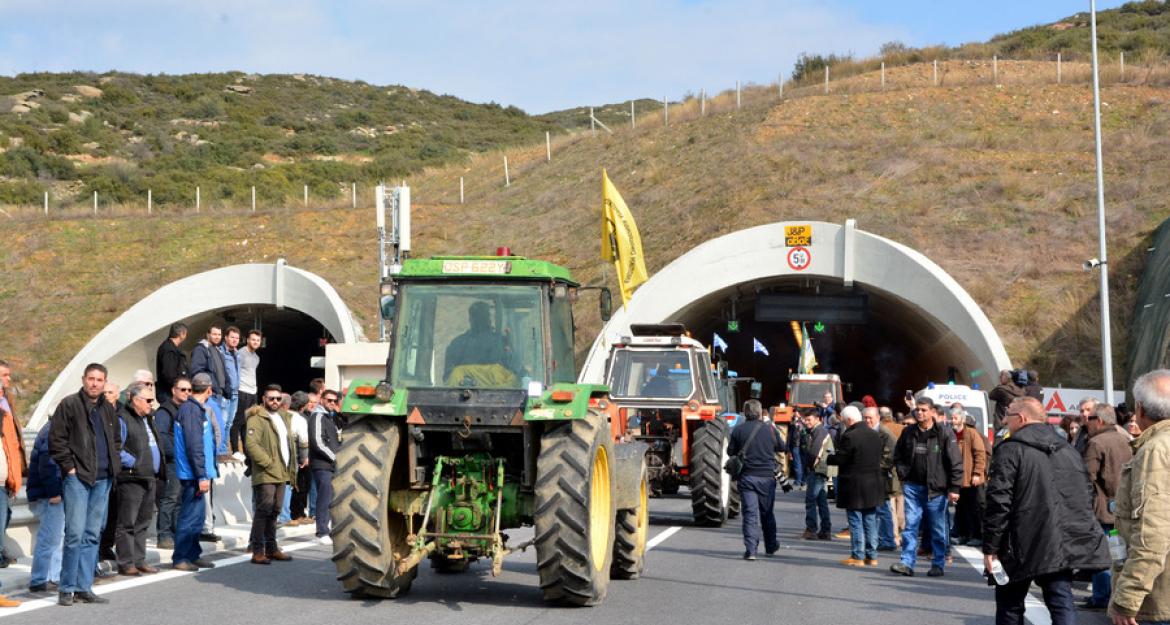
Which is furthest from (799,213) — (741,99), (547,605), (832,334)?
(547,605)

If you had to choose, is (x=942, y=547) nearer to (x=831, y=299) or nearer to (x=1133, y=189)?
(x=831, y=299)

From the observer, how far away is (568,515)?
1033 cm

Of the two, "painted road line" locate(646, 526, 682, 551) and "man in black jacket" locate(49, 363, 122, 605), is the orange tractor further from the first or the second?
"man in black jacket" locate(49, 363, 122, 605)

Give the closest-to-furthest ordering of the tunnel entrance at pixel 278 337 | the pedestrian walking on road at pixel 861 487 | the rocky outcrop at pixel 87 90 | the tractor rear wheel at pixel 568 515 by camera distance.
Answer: the tractor rear wheel at pixel 568 515, the pedestrian walking on road at pixel 861 487, the tunnel entrance at pixel 278 337, the rocky outcrop at pixel 87 90

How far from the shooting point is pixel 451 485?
436 inches

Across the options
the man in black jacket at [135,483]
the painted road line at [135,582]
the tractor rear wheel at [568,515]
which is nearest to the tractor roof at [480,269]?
the tractor rear wheel at [568,515]

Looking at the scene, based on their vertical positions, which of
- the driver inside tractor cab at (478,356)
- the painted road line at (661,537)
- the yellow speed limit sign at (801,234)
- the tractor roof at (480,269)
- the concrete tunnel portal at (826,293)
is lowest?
the painted road line at (661,537)

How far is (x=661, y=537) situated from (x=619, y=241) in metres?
7.00

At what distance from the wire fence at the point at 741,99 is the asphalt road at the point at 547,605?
39722 millimetres

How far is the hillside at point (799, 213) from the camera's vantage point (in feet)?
123

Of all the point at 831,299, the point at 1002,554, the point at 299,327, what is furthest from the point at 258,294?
the point at 1002,554

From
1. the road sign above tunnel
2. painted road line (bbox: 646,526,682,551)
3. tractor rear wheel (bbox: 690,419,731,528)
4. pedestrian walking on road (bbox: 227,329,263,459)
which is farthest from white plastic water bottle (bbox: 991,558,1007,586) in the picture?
the road sign above tunnel

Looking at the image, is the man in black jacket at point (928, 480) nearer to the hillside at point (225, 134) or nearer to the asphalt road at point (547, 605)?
the asphalt road at point (547, 605)

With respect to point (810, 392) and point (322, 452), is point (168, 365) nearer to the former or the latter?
point (322, 452)
